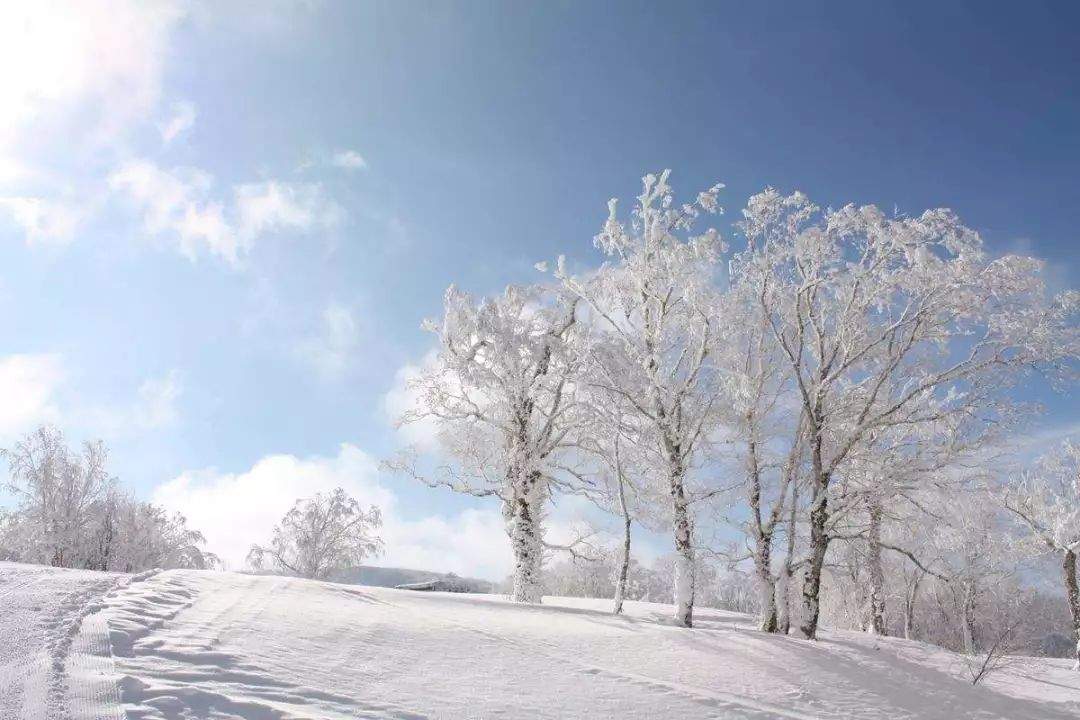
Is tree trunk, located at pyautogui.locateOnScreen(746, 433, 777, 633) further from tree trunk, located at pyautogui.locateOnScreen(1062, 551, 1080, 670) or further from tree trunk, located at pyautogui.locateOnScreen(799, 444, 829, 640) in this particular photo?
tree trunk, located at pyautogui.locateOnScreen(1062, 551, 1080, 670)

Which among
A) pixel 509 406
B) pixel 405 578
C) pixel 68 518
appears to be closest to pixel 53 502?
pixel 68 518

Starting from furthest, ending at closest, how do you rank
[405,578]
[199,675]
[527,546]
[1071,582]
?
[405,578], [1071,582], [527,546], [199,675]

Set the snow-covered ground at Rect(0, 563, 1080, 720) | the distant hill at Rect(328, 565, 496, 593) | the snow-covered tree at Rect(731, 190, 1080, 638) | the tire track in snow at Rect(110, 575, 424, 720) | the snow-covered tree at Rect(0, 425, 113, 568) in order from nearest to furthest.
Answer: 1. the tire track in snow at Rect(110, 575, 424, 720)
2. the snow-covered ground at Rect(0, 563, 1080, 720)
3. the snow-covered tree at Rect(731, 190, 1080, 638)
4. the snow-covered tree at Rect(0, 425, 113, 568)
5. the distant hill at Rect(328, 565, 496, 593)

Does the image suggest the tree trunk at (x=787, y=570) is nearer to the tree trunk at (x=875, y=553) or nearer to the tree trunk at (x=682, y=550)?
the tree trunk at (x=875, y=553)

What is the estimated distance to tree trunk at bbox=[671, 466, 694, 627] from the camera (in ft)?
56.3

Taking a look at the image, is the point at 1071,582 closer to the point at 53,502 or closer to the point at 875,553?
the point at 875,553

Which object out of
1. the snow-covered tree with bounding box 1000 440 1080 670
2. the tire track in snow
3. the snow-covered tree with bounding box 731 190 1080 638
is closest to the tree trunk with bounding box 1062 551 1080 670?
the snow-covered tree with bounding box 1000 440 1080 670

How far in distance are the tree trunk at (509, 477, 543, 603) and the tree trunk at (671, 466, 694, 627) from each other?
483cm

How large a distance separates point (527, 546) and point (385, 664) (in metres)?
12.5

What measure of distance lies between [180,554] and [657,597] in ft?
149

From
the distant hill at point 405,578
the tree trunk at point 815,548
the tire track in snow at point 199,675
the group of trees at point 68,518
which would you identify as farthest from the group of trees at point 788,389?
the distant hill at point 405,578

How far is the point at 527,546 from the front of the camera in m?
21.0

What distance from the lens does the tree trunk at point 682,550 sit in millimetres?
17156

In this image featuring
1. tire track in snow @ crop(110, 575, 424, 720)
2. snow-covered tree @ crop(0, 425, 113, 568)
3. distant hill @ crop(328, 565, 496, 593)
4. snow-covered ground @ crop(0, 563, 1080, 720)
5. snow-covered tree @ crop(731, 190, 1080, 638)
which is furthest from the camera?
distant hill @ crop(328, 565, 496, 593)
